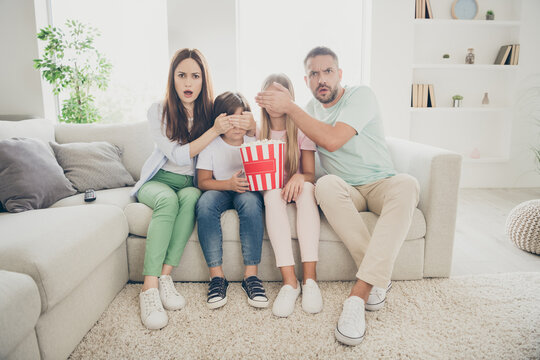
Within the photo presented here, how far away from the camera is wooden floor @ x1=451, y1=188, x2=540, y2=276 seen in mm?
1939

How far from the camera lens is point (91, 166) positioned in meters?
2.06

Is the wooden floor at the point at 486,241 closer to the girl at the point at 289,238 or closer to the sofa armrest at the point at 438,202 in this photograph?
the sofa armrest at the point at 438,202

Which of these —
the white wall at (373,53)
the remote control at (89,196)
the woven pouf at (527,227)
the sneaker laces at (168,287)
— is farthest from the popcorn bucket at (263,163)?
the white wall at (373,53)

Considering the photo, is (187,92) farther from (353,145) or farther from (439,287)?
(439,287)

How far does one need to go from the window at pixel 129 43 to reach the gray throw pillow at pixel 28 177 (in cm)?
214

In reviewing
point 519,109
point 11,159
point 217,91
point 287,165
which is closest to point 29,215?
point 11,159

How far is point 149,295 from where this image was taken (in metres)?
1.46

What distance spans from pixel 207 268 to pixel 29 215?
0.77 metres

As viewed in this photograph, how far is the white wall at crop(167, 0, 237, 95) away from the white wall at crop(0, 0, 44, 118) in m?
1.25

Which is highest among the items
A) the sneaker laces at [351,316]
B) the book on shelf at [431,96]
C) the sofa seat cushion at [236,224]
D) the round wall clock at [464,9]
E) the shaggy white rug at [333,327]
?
the round wall clock at [464,9]

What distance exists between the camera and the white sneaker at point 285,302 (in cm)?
145

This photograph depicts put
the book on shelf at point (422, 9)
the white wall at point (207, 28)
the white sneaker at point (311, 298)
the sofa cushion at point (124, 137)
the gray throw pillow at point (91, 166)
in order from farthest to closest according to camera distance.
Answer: the book on shelf at point (422, 9), the white wall at point (207, 28), the sofa cushion at point (124, 137), the gray throw pillow at point (91, 166), the white sneaker at point (311, 298)

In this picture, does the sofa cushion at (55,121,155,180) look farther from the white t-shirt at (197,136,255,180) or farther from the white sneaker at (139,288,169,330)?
the white sneaker at (139,288,169,330)

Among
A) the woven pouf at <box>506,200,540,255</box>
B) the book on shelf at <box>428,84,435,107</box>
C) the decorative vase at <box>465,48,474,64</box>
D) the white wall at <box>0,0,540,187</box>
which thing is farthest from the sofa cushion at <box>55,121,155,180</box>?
the decorative vase at <box>465,48,474,64</box>
